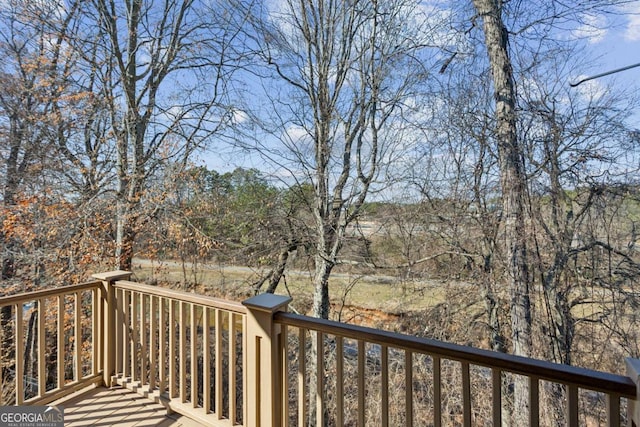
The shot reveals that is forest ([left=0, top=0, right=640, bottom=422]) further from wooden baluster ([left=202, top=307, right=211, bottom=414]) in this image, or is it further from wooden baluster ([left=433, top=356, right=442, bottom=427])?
wooden baluster ([left=202, top=307, right=211, bottom=414])

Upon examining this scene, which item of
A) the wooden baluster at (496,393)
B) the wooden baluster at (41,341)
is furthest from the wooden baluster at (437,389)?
the wooden baluster at (41,341)

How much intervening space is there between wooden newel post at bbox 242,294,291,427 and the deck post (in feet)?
4.90

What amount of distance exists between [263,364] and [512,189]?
12.5 feet

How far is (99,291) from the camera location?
2629 millimetres

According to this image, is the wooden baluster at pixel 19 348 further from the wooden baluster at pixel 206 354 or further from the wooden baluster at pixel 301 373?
the wooden baluster at pixel 301 373

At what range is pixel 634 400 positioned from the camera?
104 centimetres

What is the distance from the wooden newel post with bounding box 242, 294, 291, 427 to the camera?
1.76 m

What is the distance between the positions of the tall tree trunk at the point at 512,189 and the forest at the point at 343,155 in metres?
0.03

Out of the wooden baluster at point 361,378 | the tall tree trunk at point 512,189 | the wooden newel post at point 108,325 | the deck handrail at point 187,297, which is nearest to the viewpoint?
the wooden baluster at point 361,378

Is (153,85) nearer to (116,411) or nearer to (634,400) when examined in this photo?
(116,411)

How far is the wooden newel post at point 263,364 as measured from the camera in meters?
1.76

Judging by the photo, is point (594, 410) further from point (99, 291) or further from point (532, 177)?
point (99, 291)

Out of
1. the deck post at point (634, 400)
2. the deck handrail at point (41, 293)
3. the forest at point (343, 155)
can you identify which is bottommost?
the deck post at point (634, 400)

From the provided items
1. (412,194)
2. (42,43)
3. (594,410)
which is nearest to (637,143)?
(412,194)
